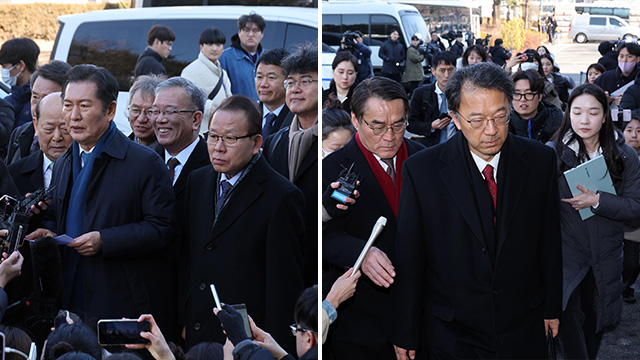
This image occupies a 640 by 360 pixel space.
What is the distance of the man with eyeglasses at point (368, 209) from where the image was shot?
275 centimetres

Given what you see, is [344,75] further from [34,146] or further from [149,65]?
[34,146]

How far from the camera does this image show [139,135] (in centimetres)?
370

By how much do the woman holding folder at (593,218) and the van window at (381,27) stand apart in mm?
10713

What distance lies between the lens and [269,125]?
3572mm

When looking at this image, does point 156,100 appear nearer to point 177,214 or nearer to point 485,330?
point 177,214

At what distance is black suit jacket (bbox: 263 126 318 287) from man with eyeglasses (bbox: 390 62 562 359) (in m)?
0.42

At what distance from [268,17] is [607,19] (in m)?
2.60

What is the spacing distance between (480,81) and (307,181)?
2.72 feet

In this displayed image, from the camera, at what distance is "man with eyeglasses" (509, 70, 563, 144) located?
14.6 feet

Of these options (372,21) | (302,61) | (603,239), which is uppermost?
(372,21)

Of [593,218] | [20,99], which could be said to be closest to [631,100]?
[593,218]

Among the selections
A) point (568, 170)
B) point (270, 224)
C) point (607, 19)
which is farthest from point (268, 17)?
point (270, 224)

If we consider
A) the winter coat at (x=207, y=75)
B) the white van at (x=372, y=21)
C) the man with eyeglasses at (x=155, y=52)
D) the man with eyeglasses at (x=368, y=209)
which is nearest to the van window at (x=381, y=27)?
the white van at (x=372, y=21)

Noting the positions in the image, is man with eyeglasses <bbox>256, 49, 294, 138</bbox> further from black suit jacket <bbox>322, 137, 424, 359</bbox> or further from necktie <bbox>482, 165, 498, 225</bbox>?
necktie <bbox>482, 165, 498, 225</bbox>
